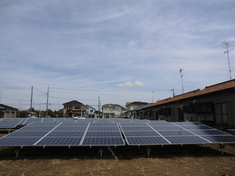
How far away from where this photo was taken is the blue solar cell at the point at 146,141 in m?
10.5

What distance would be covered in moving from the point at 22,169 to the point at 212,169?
34.1ft

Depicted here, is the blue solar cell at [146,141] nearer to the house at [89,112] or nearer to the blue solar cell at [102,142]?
the blue solar cell at [102,142]

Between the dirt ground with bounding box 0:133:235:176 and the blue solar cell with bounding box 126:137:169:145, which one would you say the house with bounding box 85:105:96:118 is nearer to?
the dirt ground with bounding box 0:133:235:176

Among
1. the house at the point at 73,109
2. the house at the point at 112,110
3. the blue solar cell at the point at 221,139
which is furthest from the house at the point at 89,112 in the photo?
the blue solar cell at the point at 221,139

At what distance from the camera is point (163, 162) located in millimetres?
9922

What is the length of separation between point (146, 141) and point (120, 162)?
88.1 inches

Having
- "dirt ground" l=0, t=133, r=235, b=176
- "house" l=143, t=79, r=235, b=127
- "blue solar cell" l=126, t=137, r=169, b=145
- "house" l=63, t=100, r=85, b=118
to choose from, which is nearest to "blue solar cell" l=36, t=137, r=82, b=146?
"dirt ground" l=0, t=133, r=235, b=176

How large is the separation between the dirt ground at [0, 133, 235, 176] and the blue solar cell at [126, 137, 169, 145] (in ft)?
3.36

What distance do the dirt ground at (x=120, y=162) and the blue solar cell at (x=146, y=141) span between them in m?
1.03

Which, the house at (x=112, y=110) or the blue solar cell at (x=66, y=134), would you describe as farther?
the house at (x=112, y=110)

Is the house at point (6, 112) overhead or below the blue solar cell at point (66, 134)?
overhead

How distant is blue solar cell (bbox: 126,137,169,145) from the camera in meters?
10.5

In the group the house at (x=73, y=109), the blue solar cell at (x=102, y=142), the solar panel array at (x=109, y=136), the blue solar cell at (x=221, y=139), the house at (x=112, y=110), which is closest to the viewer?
the blue solar cell at (x=102, y=142)

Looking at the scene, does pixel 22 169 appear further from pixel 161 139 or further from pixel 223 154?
pixel 223 154
